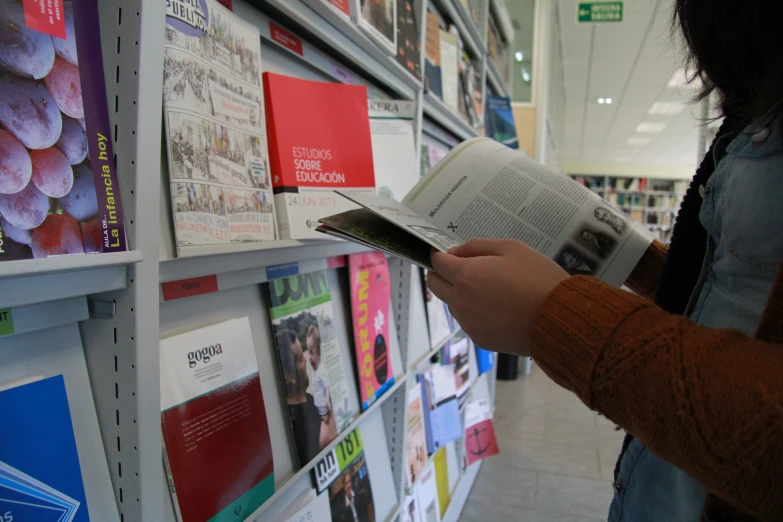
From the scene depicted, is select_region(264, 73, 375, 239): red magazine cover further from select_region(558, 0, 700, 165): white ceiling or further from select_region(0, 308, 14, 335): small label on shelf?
Answer: select_region(558, 0, 700, 165): white ceiling

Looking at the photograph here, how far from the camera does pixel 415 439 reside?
64.2 inches

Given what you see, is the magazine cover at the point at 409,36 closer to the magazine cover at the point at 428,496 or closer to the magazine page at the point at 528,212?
the magazine page at the point at 528,212

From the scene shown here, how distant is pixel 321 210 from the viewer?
89 cm

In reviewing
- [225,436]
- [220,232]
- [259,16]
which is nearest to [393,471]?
[225,436]

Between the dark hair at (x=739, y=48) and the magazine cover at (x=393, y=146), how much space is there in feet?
2.40

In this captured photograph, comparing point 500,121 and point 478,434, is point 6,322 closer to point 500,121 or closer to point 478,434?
point 478,434

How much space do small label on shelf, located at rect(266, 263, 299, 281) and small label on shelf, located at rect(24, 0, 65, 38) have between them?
487 millimetres

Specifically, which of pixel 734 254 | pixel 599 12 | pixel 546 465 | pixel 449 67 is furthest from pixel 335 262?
pixel 599 12

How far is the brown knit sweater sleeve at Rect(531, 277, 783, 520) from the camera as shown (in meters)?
0.34

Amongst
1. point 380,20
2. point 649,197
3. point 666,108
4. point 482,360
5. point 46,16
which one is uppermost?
point 666,108

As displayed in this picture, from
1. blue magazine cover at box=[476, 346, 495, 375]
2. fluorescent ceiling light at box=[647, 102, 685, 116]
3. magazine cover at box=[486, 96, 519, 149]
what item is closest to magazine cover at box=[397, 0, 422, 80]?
magazine cover at box=[486, 96, 519, 149]

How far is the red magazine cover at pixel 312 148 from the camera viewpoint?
0.83 meters

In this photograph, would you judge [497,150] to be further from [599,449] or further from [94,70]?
[599,449]

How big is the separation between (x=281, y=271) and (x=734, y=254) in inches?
27.8
